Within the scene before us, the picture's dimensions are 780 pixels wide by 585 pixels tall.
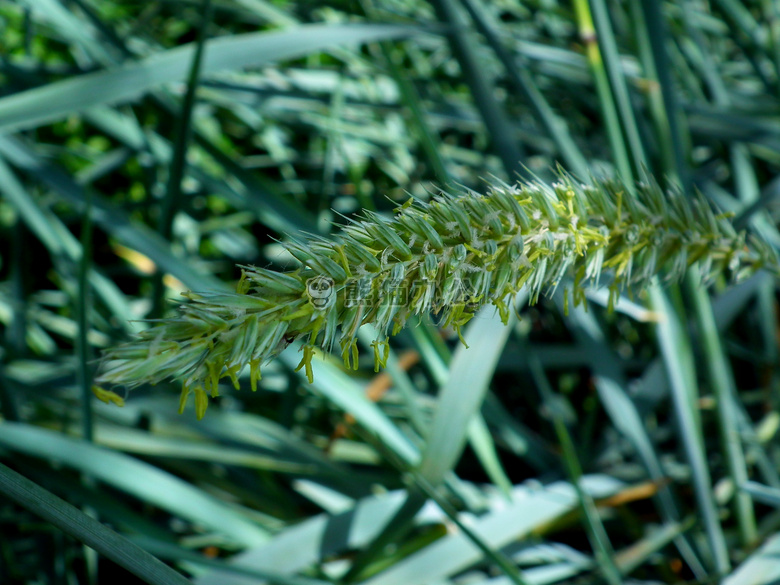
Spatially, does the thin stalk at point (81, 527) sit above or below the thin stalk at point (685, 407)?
above

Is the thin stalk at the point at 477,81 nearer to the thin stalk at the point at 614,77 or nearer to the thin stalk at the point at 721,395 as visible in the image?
the thin stalk at the point at 614,77

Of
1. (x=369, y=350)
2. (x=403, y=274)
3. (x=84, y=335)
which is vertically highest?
(x=403, y=274)

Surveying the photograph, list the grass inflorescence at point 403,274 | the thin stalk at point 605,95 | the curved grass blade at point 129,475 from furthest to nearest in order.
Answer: the thin stalk at point 605,95
the curved grass blade at point 129,475
the grass inflorescence at point 403,274

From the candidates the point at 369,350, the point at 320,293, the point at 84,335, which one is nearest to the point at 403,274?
the point at 320,293

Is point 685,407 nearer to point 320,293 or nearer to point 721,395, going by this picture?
point 721,395

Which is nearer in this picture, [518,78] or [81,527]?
[81,527]

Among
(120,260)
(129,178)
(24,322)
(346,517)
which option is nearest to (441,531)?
(346,517)

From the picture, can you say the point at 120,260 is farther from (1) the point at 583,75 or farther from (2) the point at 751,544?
(2) the point at 751,544

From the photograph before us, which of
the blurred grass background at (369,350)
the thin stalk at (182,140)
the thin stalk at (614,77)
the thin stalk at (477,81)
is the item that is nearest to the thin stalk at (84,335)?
the blurred grass background at (369,350)
